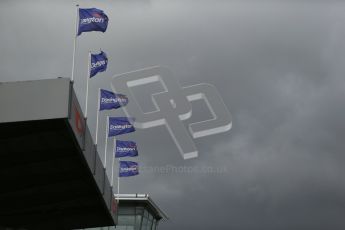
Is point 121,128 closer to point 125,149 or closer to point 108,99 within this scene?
point 125,149

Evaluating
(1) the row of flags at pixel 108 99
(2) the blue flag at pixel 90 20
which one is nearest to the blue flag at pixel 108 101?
(1) the row of flags at pixel 108 99

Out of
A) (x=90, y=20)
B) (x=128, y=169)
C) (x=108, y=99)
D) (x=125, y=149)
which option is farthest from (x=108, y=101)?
(x=128, y=169)

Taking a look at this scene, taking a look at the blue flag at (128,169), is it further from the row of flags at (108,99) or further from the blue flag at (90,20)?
the blue flag at (90,20)

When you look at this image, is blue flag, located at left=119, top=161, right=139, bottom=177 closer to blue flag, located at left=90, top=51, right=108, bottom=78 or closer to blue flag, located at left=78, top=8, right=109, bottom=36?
blue flag, located at left=90, top=51, right=108, bottom=78

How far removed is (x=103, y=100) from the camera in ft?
108

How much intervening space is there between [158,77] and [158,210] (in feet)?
88.8

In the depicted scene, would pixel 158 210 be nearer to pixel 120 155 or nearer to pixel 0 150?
pixel 120 155

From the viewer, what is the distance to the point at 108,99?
109ft

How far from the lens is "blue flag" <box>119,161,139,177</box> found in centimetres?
4494

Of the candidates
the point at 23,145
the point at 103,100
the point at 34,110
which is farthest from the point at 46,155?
the point at 103,100

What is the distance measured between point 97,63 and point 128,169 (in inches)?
681

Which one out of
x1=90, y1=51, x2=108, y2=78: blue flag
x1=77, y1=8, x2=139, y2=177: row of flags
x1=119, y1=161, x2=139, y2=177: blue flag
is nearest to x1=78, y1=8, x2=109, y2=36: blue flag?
x1=77, y1=8, x2=139, y2=177: row of flags

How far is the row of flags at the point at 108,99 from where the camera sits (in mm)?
25859

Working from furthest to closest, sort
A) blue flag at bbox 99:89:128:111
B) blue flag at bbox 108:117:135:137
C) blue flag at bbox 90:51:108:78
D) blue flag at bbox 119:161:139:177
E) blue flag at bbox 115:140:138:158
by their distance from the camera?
blue flag at bbox 119:161:139:177 < blue flag at bbox 115:140:138:158 < blue flag at bbox 108:117:135:137 < blue flag at bbox 99:89:128:111 < blue flag at bbox 90:51:108:78
